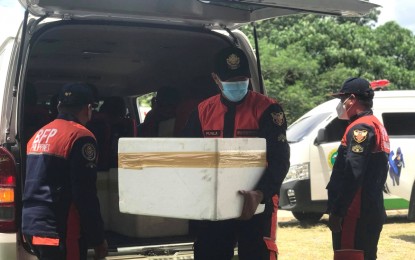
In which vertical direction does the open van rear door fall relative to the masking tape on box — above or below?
above

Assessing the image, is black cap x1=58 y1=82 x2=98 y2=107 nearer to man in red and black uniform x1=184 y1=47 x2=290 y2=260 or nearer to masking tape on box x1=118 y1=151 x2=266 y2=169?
masking tape on box x1=118 y1=151 x2=266 y2=169

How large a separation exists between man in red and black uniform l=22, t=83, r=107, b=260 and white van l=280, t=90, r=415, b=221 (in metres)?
5.67

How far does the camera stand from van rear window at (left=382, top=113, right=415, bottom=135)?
923 centimetres

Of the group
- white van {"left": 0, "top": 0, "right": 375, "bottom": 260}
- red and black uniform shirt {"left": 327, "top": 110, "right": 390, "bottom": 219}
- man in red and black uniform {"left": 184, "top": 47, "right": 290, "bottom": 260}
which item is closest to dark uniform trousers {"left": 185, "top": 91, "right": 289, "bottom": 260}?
man in red and black uniform {"left": 184, "top": 47, "right": 290, "bottom": 260}

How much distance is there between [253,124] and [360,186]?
1.08 meters

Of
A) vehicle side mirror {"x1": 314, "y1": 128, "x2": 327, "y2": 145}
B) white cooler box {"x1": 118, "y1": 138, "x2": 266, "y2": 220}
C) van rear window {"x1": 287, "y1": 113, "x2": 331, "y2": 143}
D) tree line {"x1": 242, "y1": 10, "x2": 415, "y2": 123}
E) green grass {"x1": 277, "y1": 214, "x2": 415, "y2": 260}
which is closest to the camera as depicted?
white cooler box {"x1": 118, "y1": 138, "x2": 266, "y2": 220}

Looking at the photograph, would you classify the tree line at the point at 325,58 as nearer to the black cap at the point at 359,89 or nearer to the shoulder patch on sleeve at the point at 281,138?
the black cap at the point at 359,89

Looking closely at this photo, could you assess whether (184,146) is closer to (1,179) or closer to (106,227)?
(1,179)

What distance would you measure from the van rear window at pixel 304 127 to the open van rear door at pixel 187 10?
4991mm

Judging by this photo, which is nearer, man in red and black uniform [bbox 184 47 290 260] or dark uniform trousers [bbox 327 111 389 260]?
man in red and black uniform [bbox 184 47 290 260]

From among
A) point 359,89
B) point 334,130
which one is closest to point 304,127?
point 334,130

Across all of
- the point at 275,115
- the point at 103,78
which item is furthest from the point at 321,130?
the point at 275,115

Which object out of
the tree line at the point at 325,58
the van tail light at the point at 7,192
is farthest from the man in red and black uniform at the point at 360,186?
the tree line at the point at 325,58

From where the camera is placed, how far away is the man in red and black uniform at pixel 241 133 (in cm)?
337
